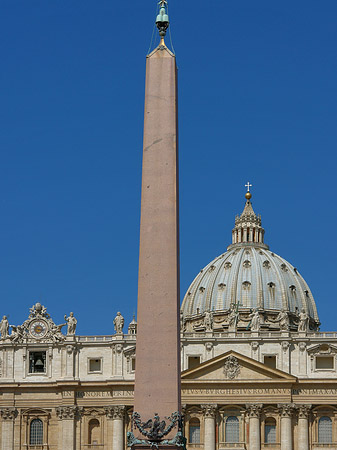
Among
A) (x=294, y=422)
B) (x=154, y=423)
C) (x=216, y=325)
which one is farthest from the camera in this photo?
(x=216, y=325)

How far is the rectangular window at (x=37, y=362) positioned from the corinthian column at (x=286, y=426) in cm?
1810

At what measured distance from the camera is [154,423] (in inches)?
1090

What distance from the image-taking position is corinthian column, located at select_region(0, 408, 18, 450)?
91.0 meters

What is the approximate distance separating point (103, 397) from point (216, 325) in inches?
1509

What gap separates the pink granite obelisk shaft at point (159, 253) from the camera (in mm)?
28094

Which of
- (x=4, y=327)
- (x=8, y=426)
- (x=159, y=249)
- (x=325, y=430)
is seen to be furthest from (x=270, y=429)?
(x=159, y=249)

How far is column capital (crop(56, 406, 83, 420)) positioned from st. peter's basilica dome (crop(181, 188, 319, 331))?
124 feet

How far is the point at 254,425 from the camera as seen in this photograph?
292ft

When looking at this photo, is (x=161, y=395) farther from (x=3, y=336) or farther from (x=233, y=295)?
(x=233, y=295)

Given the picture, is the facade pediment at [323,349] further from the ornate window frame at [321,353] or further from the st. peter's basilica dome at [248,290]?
the st. peter's basilica dome at [248,290]

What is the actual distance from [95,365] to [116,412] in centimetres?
393

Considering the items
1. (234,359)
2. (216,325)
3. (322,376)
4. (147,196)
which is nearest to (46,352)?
(234,359)

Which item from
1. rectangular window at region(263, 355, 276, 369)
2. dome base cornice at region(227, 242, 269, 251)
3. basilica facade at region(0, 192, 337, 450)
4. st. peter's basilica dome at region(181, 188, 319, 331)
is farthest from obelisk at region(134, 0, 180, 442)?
dome base cornice at region(227, 242, 269, 251)

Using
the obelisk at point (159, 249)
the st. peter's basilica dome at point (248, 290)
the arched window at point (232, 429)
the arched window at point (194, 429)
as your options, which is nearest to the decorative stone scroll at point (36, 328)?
the arched window at point (194, 429)
